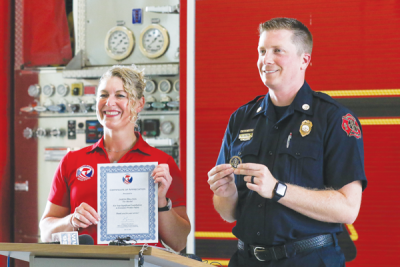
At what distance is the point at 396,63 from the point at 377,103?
29 centimetres

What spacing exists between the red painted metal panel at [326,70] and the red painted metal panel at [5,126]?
74.7 inches

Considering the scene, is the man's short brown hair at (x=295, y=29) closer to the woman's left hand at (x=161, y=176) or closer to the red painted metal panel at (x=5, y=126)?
the woman's left hand at (x=161, y=176)

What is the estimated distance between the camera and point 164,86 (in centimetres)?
354

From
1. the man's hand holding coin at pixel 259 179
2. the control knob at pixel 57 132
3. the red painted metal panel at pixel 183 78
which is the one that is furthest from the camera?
the control knob at pixel 57 132

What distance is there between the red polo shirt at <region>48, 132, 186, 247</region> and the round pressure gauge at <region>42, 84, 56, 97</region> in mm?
1614

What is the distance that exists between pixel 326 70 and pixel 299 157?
1302 mm

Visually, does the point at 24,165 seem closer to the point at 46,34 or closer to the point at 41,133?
the point at 41,133

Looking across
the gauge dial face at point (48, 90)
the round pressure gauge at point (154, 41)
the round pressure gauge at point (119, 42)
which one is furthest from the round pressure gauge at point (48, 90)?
the round pressure gauge at point (154, 41)

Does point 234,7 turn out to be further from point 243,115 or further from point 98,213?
point 98,213

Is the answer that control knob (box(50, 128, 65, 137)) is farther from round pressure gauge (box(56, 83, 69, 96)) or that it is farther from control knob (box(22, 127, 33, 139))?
round pressure gauge (box(56, 83, 69, 96))

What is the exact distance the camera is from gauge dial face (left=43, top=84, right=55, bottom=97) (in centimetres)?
380

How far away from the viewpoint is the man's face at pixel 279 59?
1.89m

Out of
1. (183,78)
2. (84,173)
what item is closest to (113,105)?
(84,173)

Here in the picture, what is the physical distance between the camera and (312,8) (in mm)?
2977
